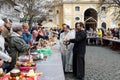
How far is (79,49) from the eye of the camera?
10508mm

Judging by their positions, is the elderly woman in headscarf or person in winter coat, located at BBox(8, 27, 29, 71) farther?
the elderly woman in headscarf

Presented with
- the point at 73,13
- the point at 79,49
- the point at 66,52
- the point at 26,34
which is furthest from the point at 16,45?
the point at 73,13

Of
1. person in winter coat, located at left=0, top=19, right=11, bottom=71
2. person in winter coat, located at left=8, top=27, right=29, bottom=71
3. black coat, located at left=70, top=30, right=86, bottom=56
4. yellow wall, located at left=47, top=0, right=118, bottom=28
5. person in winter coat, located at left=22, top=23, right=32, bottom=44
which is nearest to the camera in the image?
person in winter coat, located at left=0, top=19, right=11, bottom=71

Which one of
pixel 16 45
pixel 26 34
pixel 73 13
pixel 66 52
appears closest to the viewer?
pixel 16 45

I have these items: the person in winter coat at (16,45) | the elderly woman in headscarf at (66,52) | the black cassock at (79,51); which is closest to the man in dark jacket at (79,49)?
the black cassock at (79,51)

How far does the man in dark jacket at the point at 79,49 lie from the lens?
10.3 meters

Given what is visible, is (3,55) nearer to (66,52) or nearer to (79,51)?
(79,51)

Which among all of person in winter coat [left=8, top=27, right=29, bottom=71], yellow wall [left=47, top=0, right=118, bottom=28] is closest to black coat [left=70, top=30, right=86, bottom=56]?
person in winter coat [left=8, top=27, right=29, bottom=71]

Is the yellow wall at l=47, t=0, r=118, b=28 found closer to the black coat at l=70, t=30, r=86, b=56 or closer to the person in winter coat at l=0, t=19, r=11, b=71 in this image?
the black coat at l=70, t=30, r=86, b=56

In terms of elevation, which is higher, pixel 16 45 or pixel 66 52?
pixel 16 45

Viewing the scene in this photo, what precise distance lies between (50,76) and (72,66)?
599cm

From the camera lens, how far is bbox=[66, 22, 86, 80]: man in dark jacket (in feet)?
33.7

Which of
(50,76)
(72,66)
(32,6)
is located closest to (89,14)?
(32,6)

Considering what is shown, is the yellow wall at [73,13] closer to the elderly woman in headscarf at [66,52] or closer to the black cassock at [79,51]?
the elderly woman in headscarf at [66,52]
